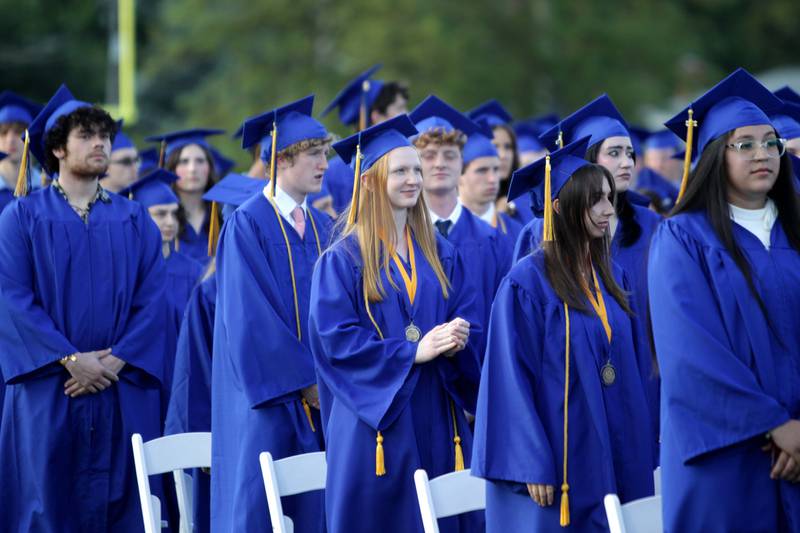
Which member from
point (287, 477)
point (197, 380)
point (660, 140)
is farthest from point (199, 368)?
point (660, 140)

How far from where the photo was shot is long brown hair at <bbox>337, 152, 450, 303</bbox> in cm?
616

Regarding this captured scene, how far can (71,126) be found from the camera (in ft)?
24.7

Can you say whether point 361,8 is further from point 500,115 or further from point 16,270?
point 16,270

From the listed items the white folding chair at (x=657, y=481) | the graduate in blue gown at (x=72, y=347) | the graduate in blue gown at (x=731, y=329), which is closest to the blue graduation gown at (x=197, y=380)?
the graduate in blue gown at (x=72, y=347)

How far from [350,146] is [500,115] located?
413 cm

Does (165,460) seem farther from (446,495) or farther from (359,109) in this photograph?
Answer: (359,109)

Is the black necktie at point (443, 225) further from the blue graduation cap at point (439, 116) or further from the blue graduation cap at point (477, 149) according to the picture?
the blue graduation cap at point (477, 149)

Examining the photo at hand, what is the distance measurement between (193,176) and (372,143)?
12.2 ft

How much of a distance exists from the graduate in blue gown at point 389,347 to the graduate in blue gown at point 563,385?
1.53 feet

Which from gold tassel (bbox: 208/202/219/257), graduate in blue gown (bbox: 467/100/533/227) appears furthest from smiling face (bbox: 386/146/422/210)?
graduate in blue gown (bbox: 467/100/533/227)

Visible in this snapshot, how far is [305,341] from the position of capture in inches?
283

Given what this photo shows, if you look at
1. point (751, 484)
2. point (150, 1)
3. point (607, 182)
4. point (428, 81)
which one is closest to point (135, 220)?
point (607, 182)

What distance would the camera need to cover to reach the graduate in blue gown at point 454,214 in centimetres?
777

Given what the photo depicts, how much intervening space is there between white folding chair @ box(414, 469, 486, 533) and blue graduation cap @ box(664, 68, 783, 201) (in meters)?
1.39
